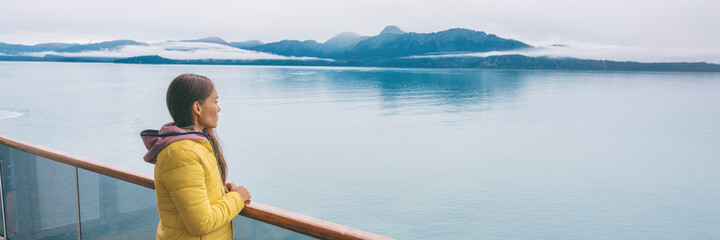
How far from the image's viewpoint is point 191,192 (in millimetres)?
1255

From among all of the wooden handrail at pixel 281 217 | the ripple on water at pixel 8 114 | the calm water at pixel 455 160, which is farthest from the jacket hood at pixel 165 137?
the ripple on water at pixel 8 114

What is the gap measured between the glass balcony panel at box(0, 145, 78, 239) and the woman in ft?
3.72

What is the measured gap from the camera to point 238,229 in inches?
61.7

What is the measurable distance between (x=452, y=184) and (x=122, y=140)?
1699cm

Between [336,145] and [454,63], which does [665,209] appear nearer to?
[336,145]

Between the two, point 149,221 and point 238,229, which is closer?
point 238,229

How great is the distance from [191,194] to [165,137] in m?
0.16

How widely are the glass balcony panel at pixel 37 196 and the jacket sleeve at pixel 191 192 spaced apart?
1.23m

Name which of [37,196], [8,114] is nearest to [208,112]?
[37,196]

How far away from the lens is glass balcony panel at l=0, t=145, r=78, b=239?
7.75 feet

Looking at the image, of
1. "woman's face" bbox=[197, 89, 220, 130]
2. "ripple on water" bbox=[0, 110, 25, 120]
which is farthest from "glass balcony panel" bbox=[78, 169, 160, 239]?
"ripple on water" bbox=[0, 110, 25, 120]

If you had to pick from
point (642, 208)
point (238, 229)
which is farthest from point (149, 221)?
point (642, 208)

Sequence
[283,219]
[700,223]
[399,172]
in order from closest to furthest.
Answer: [283,219] → [700,223] → [399,172]

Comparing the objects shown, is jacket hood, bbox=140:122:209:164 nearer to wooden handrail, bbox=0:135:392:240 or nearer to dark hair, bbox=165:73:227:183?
dark hair, bbox=165:73:227:183
